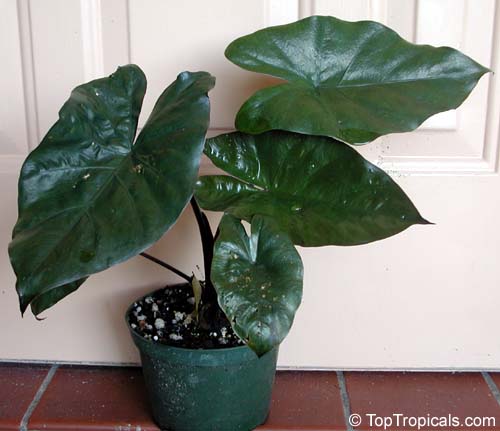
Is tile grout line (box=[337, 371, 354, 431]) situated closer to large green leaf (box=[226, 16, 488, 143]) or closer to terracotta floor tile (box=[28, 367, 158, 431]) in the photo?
terracotta floor tile (box=[28, 367, 158, 431])

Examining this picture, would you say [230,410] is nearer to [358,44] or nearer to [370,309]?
[370,309]

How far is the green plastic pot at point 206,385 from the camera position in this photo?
862 millimetres

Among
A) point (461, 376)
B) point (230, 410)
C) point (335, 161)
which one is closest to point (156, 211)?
point (335, 161)

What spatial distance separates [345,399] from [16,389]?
0.59 meters

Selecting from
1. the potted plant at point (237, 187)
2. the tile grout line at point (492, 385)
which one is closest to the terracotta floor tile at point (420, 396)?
the tile grout line at point (492, 385)

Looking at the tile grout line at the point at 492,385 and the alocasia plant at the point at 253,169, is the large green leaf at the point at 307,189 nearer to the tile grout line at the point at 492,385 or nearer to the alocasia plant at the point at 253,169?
the alocasia plant at the point at 253,169

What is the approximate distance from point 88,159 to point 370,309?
0.59 metres

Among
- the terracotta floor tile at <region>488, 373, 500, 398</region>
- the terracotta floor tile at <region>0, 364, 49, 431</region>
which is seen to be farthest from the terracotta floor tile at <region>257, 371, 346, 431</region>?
the terracotta floor tile at <region>0, 364, 49, 431</region>

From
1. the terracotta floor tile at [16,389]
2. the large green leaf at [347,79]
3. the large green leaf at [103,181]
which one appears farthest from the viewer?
the terracotta floor tile at [16,389]

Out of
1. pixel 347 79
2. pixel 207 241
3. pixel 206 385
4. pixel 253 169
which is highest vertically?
pixel 347 79

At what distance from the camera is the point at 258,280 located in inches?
27.0

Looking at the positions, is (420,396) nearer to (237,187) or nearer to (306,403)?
(306,403)

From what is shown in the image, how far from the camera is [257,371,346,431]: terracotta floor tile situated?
3.21 feet

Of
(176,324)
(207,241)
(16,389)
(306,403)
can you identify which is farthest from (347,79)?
(16,389)
